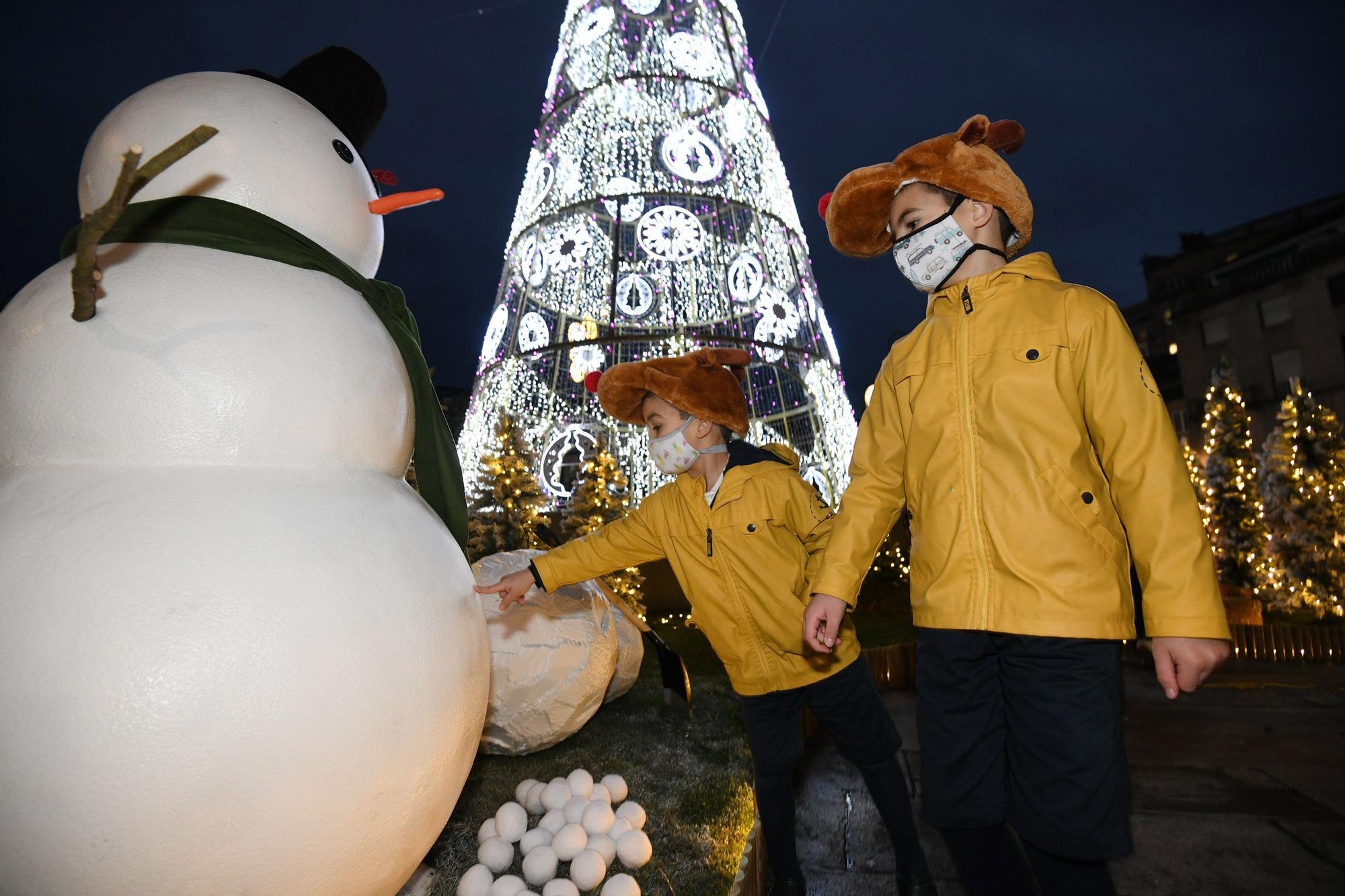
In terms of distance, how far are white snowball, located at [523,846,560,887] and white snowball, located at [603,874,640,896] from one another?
0.23 meters

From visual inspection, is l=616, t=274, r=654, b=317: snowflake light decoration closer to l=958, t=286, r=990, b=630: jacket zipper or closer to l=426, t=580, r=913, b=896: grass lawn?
l=426, t=580, r=913, b=896: grass lawn

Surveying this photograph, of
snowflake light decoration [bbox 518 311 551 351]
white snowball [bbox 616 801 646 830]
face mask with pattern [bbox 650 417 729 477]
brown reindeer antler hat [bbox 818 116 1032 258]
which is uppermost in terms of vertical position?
snowflake light decoration [bbox 518 311 551 351]

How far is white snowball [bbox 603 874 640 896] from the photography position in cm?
219

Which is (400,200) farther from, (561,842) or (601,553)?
(561,842)

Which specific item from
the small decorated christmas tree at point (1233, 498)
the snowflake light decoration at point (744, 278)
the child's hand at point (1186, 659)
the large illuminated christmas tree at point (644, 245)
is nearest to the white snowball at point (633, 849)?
the child's hand at point (1186, 659)

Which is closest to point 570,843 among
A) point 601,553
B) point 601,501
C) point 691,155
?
point 601,553

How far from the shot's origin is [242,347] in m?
1.67

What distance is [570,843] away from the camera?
8.27 ft

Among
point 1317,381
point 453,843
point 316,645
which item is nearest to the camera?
point 316,645

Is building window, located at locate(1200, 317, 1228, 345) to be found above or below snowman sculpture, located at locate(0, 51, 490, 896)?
above

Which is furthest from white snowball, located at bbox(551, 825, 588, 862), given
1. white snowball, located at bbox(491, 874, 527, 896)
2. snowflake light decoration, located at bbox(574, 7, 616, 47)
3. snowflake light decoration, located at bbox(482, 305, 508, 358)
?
snowflake light decoration, located at bbox(574, 7, 616, 47)

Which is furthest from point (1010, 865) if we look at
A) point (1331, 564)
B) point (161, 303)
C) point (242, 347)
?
point (1331, 564)

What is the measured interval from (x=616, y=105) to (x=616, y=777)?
7544 millimetres

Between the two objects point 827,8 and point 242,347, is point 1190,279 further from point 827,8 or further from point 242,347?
point 242,347
